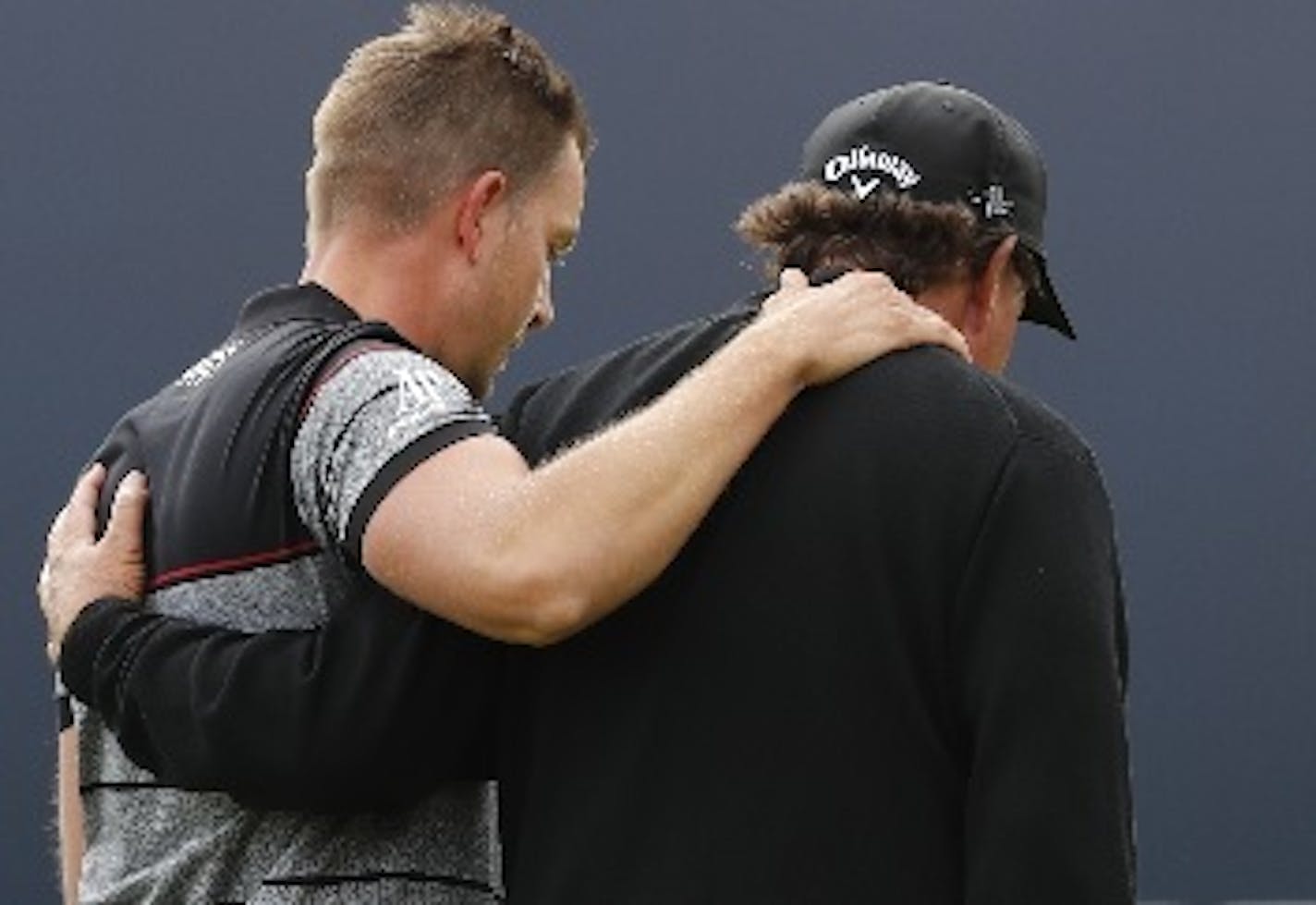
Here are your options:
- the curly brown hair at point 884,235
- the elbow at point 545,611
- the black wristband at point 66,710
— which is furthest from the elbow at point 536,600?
the black wristband at point 66,710

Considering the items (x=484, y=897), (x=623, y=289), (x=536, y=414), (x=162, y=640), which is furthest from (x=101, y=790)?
(x=623, y=289)

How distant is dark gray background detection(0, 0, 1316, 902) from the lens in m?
4.58

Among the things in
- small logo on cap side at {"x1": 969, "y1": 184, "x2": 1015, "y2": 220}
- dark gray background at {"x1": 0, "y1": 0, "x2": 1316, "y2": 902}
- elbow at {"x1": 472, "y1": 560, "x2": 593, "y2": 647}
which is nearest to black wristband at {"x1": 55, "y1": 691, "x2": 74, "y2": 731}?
elbow at {"x1": 472, "y1": 560, "x2": 593, "y2": 647}

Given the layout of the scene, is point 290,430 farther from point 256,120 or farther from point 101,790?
point 256,120

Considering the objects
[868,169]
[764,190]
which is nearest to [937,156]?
[868,169]

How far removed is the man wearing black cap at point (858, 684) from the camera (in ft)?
5.64

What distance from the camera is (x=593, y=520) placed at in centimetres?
178

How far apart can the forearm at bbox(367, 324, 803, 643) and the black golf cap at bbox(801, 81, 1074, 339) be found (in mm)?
226

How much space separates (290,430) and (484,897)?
371 millimetres

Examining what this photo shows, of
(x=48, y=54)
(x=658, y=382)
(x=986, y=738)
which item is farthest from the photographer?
(x=48, y=54)

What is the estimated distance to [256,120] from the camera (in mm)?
4633

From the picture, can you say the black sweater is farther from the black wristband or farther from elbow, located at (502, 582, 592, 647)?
the black wristband

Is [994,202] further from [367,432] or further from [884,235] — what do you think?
[367,432]

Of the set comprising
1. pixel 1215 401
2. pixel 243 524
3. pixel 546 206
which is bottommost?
pixel 1215 401
